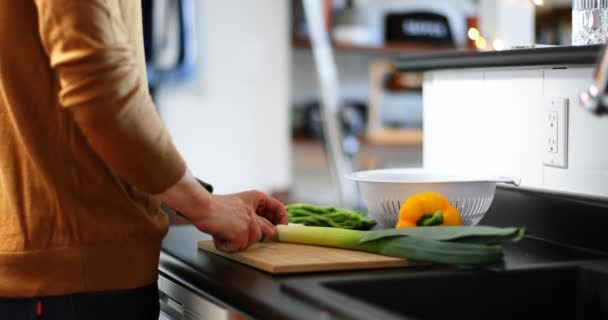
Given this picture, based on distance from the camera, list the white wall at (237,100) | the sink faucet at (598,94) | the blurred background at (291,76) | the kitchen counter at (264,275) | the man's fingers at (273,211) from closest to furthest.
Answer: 1. the sink faucet at (598,94)
2. the kitchen counter at (264,275)
3. the man's fingers at (273,211)
4. the blurred background at (291,76)
5. the white wall at (237,100)

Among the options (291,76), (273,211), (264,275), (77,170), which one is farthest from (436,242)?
(291,76)

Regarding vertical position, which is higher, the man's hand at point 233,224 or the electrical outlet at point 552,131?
the electrical outlet at point 552,131

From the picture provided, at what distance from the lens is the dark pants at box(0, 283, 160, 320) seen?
1.08m

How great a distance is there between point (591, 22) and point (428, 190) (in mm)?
376

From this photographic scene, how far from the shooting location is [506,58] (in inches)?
58.8

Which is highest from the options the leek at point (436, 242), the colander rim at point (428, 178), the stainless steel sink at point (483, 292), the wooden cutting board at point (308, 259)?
the colander rim at point (428, 178)

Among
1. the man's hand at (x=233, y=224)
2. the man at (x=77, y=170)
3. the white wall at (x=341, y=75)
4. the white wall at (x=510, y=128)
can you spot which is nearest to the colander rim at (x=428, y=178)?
the white wall at (x=510, y=128)

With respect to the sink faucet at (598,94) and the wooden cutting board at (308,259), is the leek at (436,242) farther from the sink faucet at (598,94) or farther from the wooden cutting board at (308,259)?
the sink faucet at (598,94)

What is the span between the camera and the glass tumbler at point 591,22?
4.73 feet

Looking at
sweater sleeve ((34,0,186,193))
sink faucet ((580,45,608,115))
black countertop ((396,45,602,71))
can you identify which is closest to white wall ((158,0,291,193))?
black countertop ((396,45,602,71))

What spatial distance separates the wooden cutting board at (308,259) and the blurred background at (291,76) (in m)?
1.87

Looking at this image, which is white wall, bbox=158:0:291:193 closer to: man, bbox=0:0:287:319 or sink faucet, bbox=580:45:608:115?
man, bbox=0:0:287:319

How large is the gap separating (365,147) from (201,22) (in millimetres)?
1188

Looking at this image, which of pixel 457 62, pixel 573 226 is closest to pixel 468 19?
pixel 457 62
